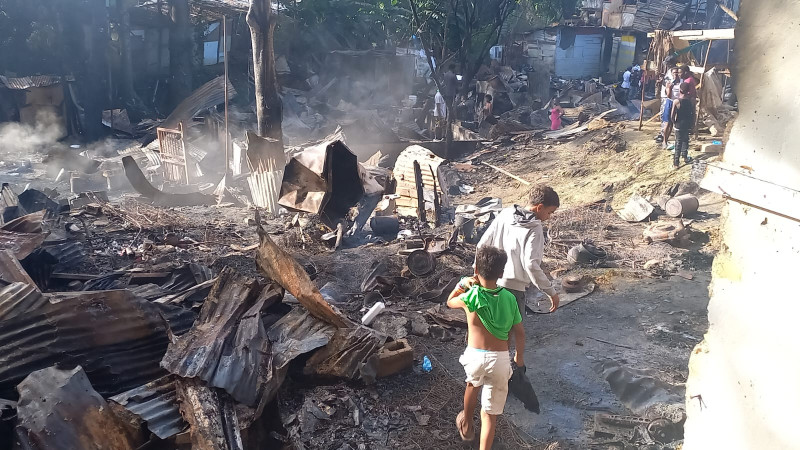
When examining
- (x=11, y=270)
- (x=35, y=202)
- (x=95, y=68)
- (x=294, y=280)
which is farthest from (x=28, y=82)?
(x=294, y=280)

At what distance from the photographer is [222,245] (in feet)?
30.0

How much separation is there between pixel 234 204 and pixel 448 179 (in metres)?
5.24

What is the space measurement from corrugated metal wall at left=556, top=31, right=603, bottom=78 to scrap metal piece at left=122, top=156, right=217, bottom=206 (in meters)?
25.2

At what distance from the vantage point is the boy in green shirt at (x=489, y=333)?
159 inches

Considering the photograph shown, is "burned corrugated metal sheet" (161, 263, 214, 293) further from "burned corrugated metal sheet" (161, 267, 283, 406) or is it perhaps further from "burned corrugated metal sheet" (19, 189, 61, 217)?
"burned corrugated metal sheet" (19, 189, 61, 217)

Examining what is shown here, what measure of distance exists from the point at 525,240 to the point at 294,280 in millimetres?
2098

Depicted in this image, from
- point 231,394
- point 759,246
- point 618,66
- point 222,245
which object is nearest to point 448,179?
point 222,245

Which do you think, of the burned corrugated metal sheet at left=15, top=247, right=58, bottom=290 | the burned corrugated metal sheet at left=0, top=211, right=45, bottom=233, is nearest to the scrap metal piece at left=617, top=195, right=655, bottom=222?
the burned corrugated metal sheet at left=15, top=247, right=58, bottom=290

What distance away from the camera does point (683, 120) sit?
38.2ft

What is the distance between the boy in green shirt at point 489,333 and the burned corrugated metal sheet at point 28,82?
2016 cm

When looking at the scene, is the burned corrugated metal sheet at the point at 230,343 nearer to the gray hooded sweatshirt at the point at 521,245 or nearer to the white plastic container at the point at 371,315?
the white plastic container at the point at 371,315

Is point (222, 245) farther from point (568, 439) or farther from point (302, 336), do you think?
point (568, 439)

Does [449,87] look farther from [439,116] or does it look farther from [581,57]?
[581,57]

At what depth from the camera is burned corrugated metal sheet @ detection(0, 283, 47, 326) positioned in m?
4.34
